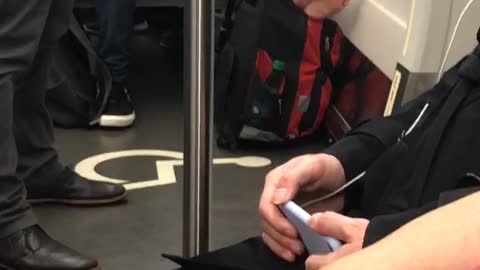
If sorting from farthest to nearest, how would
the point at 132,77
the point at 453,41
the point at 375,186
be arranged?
the point at 132,77 < the point at 453,41 < the point at 375,186

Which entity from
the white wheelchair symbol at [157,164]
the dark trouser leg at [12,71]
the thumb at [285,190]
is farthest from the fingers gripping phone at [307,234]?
the white wheelchair symbol at [157,164]

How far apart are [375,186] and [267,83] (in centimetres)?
134

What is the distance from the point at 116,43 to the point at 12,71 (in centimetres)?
100

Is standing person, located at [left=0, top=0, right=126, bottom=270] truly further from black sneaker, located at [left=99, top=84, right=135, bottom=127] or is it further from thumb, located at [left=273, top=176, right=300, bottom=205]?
thumb, located at [left=273, top=176, right=300, bottom=205]

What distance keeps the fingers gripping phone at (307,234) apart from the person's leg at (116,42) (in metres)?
1.54

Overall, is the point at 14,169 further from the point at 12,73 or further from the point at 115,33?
the point at 115,33

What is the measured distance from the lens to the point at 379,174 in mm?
→ 996

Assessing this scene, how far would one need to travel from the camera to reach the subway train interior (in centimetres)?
188

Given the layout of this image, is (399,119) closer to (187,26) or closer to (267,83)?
(187,26)

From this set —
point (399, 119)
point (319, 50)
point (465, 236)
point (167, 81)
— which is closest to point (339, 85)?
point (319, 50)

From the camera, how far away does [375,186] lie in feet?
3.26

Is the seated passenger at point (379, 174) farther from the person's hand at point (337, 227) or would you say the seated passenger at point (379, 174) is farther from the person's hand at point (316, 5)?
the person's hand at point (316, 5)

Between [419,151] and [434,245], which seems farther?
[419,151]

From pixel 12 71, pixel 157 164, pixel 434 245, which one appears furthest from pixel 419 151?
pixel 157 164
